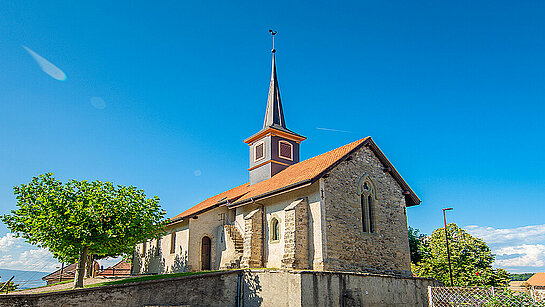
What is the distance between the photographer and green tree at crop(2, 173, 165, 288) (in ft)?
61.6

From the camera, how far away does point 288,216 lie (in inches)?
817

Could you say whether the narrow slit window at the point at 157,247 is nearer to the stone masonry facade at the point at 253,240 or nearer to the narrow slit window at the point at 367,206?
the stone masonry facade at the point at 253,240

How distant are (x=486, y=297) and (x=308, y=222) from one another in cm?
1021

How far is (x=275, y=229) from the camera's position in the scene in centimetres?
2289

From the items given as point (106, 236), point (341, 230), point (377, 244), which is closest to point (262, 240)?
point (341, 230)

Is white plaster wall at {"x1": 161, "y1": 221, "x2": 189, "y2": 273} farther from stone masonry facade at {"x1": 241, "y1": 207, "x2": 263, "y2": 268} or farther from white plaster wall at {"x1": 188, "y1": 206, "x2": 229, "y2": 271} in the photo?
stone masonry facade at {"x1": 241, "y1": 207, "x2": 263, "y2": 268}

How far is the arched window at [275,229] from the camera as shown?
22638mm

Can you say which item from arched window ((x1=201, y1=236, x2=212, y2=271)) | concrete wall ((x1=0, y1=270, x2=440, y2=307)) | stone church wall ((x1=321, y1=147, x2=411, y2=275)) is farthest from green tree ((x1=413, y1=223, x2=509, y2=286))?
arched window ((x1=201, y1=236, x2=212, y2=271))

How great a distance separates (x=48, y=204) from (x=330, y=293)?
44.7 ft

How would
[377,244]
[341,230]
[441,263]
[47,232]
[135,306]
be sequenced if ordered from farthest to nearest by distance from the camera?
1. [441,263]
2. [377,244]
3. [341,230]
4. [47,232]
5. [135,306]

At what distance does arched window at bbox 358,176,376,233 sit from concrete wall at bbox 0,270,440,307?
3809 millimetres

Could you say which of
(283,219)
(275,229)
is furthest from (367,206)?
(275,229)

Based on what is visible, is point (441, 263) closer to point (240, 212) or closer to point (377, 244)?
Result: point (377, 244)

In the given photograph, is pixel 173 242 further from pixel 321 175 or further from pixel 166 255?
pixel 321 175
